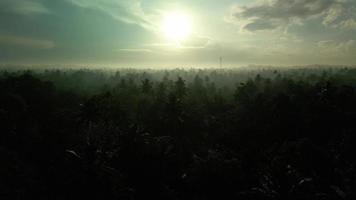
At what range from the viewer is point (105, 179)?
105 ft

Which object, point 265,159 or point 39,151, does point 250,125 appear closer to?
point 265,159

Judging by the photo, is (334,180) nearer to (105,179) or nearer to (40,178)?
(105,179)

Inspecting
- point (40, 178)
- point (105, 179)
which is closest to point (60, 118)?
point (40, 178)

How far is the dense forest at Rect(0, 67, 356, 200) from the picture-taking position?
32.7 m

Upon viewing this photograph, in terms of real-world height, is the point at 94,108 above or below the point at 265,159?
above

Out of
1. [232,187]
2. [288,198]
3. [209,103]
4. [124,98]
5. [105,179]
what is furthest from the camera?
[209,103]

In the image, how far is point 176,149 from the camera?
48469 mm

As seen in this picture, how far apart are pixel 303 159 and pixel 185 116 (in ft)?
69.2

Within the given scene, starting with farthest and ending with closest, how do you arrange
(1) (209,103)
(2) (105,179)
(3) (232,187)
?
(1) (209,103), (3) (232,187), (2) (105,179)

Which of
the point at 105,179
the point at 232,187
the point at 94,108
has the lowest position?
the point at 232,187

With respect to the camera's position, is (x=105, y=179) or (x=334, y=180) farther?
(x=334, y=180)

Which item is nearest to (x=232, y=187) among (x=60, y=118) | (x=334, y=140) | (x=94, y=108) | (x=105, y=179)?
(x=105, y=179)

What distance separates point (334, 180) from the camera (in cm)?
3700

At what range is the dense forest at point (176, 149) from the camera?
32656 mm
